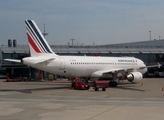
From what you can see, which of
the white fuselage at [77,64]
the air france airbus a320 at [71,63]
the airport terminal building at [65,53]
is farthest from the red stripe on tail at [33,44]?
the airport terminal building at [65,53]

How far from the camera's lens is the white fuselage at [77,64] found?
113 ft

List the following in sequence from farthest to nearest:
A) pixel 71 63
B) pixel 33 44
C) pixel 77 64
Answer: pixel 77 64 < pixel 71 63 < pixel 33 44

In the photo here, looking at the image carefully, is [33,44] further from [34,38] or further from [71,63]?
[71,63]

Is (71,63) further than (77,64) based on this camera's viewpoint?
No

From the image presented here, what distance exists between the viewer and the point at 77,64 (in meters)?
38.2

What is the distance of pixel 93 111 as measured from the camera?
1739cm

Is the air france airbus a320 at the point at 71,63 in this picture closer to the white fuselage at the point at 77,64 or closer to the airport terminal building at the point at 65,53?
the white fuselage at the point at 77,64

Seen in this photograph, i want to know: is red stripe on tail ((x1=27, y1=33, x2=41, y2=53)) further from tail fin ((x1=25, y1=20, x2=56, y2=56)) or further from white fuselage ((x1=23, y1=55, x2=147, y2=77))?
white fuselage ((x1=23, y1=55, x2=147, y2=77))

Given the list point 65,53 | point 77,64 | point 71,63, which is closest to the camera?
point 71,63

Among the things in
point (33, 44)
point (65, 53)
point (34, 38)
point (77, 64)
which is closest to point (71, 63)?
point (77, 64)

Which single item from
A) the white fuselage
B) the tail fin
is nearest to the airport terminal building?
the white fuselage

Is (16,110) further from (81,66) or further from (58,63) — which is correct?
(81,66)

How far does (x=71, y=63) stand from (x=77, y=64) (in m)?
1.17

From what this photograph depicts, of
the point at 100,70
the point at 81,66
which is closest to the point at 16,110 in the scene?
the point at 81,66
